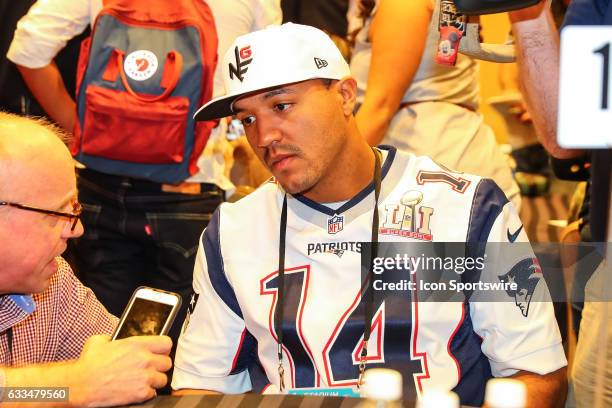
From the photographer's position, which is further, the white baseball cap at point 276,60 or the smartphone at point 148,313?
the white baseball cap at point 276,60

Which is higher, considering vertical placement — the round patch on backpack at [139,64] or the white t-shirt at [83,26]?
the white t-shirt at [83,26]

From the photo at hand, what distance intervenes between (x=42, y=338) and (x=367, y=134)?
960 mm

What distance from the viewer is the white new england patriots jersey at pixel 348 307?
1687 millimetres

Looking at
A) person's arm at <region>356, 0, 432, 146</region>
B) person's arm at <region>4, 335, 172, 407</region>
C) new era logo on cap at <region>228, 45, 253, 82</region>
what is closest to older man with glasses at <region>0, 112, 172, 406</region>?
person's arm at <region>4, 335, 172, 407</region>

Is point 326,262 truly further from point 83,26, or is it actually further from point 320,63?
point 83,26

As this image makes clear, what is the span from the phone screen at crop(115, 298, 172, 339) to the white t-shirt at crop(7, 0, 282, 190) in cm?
99

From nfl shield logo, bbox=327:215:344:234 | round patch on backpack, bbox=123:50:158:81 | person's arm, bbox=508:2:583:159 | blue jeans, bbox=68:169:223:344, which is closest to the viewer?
person's arm, bbox=508:2:583:159

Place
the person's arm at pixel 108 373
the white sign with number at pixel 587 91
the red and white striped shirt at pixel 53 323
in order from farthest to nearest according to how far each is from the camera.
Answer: the red and white striped shirt at pixel 53 323, the person's arm at pixel 108 373, the white sign with number at pixel 587 91

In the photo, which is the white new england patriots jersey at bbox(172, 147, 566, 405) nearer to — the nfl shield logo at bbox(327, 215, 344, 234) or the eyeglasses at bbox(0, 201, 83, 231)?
the nfl shield logo at bbox(327, 215, 344, 234)

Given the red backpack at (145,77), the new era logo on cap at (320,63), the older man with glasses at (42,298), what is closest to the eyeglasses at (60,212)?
the older man with glasses at (42,298)

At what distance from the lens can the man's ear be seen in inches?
73.9

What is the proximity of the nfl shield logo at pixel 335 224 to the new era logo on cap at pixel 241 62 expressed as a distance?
35 cm

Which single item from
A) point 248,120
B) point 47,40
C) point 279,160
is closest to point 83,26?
point 47,40

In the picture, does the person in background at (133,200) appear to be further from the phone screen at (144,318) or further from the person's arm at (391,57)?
the phone screen at (144,318)
